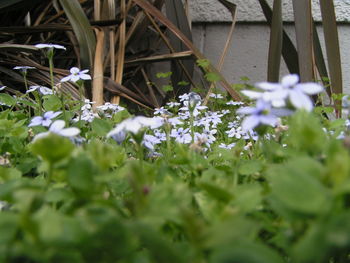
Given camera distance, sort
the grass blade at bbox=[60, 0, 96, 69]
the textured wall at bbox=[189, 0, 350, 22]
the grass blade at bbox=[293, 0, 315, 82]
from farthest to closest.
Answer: the textured wall at bbox=[189, 0, 350, 22] < the grass blade at bbox=[60, 0, 96, 69] < the grass blade at bbox=[293, 0, 315, 82]

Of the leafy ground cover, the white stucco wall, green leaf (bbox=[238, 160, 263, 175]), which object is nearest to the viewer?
the leafy ground cover

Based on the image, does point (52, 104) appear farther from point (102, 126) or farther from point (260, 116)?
point (260, 116)

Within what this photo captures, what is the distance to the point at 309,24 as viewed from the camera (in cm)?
158

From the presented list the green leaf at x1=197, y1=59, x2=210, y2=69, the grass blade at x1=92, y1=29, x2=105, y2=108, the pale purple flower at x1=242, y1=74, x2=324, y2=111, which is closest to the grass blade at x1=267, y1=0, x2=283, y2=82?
the green leaf at x1=197, y1=59, x2=210, y2=69

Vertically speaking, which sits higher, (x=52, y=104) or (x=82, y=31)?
(x=82, y=31)

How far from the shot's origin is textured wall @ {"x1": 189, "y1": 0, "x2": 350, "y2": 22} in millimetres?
2486

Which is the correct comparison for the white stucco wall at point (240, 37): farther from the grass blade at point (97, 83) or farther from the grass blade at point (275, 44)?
the grass blade at point (97, 83)

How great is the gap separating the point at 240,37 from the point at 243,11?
0.47 ft

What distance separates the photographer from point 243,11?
2.67 m

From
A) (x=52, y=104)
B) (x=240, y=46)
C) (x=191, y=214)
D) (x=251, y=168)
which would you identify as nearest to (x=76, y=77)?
(x=52, y=104)

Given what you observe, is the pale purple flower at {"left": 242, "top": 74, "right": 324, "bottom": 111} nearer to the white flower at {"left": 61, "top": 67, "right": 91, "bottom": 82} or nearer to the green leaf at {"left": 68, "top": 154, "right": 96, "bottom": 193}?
the green leaf at {"left": 68, "top": 154, "right": 96, "bottom": 193}

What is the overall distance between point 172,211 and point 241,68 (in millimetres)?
2455

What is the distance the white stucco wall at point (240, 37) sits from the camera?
2.65 m

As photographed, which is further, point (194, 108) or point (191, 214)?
point (194, 108)
